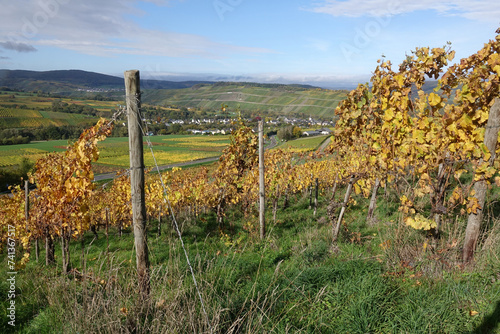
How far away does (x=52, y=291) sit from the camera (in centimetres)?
325

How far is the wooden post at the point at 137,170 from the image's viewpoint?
270 centimetres

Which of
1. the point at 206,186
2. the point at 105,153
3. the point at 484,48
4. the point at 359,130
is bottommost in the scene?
the point at 105,153

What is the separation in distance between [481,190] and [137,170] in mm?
4192

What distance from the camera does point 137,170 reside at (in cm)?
279

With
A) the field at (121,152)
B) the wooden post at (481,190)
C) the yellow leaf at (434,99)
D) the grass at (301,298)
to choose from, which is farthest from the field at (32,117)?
the wooden post at (481,190)

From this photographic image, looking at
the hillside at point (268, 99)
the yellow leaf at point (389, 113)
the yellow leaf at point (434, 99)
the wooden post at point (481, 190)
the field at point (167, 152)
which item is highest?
the hillside at point (268, 99)

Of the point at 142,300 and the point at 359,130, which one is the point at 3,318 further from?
the point at 359,130

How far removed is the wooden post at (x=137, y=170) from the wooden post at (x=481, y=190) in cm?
404

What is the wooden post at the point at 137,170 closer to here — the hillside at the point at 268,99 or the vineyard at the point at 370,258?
the vineyard at the point at 370,258

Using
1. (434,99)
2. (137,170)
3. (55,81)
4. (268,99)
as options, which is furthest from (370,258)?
(55,81)

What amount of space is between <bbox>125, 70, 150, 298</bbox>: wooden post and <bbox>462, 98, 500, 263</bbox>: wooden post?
4.04 metres

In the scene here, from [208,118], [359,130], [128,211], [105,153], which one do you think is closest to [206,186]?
[128,211]

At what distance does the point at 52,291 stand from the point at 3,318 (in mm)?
709

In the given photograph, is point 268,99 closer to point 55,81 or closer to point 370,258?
point 55,81
